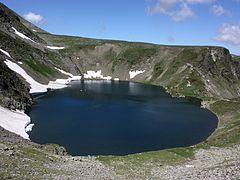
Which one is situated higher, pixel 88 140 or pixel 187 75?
pixel 187 75

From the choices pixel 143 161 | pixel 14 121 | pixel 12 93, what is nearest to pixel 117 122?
pixel 14 121

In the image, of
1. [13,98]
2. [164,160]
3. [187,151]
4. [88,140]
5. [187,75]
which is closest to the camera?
[164,160]

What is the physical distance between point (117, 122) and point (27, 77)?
7522 cm

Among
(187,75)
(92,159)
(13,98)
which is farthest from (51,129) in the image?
(187,75)

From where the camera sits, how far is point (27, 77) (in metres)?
160

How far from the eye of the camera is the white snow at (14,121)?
7888cm

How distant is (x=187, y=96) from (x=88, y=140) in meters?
89.4

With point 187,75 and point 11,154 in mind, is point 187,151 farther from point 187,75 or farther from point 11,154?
point 187,75

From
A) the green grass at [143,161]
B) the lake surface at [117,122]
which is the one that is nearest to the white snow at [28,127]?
the lake surface at [117,122]

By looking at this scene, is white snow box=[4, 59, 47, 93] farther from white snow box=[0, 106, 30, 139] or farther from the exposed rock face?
white snow box=[0, 106, 30, 139]

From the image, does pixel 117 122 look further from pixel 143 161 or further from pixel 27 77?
pixel 27 77

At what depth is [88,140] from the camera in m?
78.8

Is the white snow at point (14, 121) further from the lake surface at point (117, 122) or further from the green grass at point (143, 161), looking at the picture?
the green grass at point (143, 161)

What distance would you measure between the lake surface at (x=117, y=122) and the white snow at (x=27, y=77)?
22.1 ft
